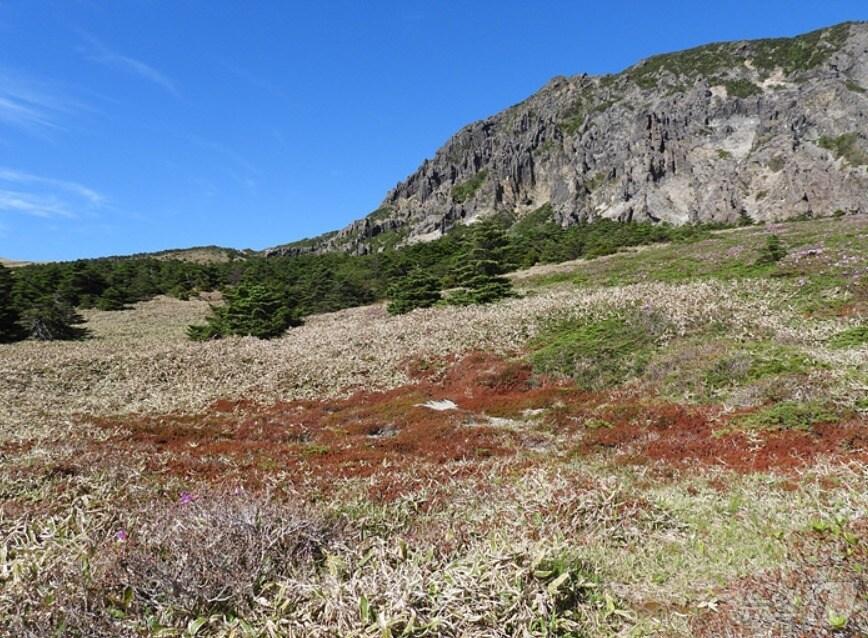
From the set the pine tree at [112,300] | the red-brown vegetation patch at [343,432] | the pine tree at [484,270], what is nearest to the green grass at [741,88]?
the pine tree at [484,270]

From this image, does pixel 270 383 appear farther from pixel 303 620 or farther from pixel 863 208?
pixel 863 208

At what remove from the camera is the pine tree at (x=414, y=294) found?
136 ft

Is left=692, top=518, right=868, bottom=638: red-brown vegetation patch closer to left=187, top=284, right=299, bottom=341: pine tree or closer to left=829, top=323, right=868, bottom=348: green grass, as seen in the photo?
left=829, top=323, right=868, bottom=348: green grass

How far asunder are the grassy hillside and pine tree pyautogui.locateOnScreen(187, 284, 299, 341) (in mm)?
10768

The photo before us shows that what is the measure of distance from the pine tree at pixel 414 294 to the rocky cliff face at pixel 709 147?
10095 centimetres

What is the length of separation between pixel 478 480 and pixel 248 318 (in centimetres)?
3481

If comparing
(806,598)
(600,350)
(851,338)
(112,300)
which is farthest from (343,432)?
(112,300)

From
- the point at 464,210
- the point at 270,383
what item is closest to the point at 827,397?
the point at 270,383

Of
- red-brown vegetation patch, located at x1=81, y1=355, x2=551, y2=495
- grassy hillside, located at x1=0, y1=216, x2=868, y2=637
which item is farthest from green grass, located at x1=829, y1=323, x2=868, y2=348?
red-brown vegetation patch, located at x1=81, y1=355, x2=551, y2=495

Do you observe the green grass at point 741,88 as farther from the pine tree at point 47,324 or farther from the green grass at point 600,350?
the pine tree at point 47,324

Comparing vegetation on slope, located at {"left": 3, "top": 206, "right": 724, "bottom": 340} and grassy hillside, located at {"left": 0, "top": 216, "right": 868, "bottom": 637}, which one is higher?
vegetation on slope, located at {"left": 3, "top": 206, "right": 724, "bottom": 340}

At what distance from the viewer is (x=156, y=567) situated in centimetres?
496

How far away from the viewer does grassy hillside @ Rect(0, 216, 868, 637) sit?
4.77 meters

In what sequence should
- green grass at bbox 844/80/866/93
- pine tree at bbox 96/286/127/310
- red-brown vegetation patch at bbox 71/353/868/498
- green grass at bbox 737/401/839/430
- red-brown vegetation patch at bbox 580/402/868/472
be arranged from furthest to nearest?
green grass at bbox 844/80/866/93
pine tree at bbox 96/286/127/310
green grass at bbox 737/401/839/430
red-brown vegetation patch at bbox 71/353/868/498
red-brown vegetation patch at bbox 580/402/868/472
